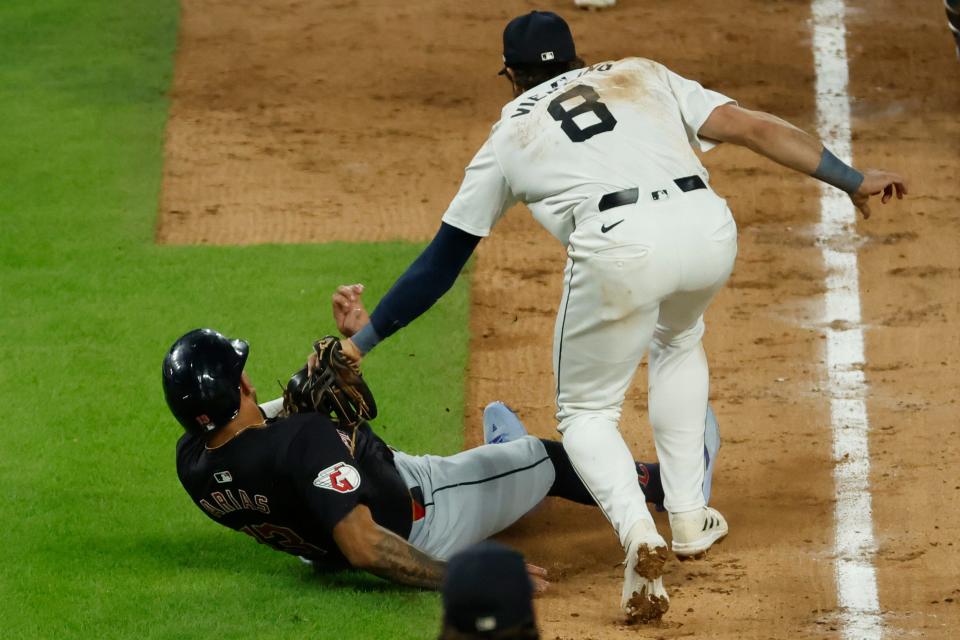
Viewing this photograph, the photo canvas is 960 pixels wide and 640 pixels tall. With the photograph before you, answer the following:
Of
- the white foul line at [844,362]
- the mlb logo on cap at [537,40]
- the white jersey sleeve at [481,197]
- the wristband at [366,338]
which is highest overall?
the mlb logo on cap at [537,40]

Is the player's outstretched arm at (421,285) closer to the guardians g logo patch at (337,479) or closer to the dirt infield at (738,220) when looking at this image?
the guardians g logo patch at (337,479)

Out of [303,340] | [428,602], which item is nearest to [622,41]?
[303,340]

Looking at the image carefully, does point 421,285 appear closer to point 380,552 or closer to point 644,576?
point 380,552

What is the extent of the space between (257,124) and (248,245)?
5.27 ft

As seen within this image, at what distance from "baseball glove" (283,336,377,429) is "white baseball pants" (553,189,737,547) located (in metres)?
0.66

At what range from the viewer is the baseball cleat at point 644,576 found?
428 cm

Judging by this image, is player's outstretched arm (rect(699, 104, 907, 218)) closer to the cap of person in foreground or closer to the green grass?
the green grass

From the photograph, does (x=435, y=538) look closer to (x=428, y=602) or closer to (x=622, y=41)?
(x=428, y=602)

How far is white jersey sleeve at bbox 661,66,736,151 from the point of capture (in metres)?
4.79

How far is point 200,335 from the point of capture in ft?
15.5

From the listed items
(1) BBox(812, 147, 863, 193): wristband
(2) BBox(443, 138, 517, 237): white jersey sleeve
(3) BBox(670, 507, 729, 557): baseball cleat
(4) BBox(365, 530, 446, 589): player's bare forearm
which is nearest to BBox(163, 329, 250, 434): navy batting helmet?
(4) BBox(365, 530, 446, 589): player's bare forearm

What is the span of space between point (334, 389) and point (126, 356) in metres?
2.41

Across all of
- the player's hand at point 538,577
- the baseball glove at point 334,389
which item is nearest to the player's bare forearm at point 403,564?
the player's hand at point 538,577

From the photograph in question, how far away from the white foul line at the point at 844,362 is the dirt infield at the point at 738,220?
0.05 metres
